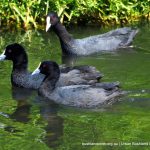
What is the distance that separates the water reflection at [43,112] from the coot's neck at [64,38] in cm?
316

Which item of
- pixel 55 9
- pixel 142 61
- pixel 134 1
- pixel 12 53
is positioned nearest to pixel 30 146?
pixel 12 53

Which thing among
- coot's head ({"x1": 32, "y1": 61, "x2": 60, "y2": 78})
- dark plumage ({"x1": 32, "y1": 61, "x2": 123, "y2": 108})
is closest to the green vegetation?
coot's head ({"x1": 32, "y1": 61, "x2": 60, "y2": 78})

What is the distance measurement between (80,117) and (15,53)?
3115mm

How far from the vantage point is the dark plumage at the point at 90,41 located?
15641 millimetres

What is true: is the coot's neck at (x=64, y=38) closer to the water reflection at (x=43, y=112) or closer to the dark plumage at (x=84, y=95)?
the water reflection at (x=43, y=112)

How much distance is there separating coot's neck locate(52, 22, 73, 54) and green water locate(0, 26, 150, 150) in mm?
835

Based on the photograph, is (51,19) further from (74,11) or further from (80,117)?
(80,117)

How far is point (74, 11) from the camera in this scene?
17844 millimetres

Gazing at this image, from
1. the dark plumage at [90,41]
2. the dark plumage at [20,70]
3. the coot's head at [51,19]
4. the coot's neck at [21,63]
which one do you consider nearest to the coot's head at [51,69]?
the dark plumage at [20,70]

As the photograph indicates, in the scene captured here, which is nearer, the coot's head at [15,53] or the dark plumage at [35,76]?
the dark plumage at [35,76]

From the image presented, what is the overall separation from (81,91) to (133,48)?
500 cm

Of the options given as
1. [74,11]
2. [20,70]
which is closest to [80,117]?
[20,70]

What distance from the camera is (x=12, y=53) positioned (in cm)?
1303

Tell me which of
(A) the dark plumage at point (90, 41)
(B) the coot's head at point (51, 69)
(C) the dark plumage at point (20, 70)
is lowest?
(A) the dark plumage at point (90, 41)
